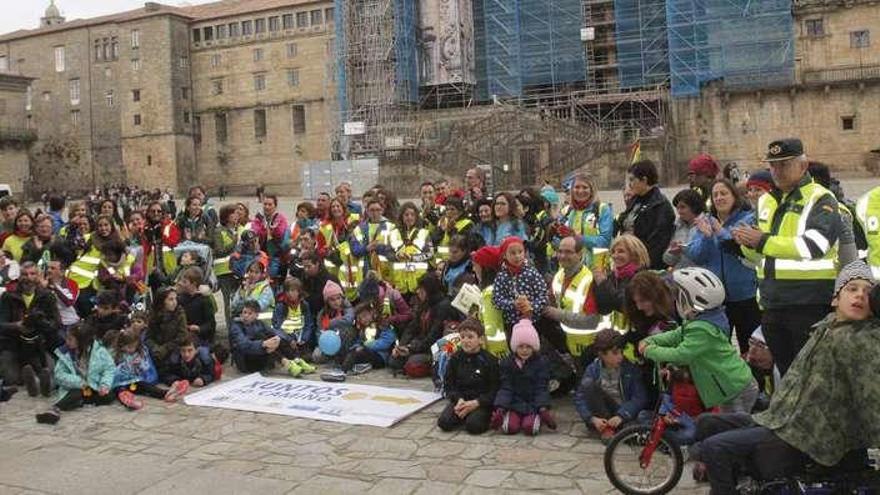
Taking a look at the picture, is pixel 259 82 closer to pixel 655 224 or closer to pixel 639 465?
pixel 655 224

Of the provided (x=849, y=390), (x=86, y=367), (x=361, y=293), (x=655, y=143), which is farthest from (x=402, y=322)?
(x=655, y=143)

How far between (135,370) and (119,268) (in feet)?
6.46

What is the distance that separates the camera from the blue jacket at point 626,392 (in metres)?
5.87

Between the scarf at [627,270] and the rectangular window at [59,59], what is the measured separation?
2607 inches

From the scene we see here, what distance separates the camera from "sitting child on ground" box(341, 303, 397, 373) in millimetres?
8469

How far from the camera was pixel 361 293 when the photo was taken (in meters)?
8.98

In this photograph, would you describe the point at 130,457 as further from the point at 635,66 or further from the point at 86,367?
the point at 635,66

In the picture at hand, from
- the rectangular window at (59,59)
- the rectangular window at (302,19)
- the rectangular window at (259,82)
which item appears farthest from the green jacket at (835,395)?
the rectangular window at (59,59)

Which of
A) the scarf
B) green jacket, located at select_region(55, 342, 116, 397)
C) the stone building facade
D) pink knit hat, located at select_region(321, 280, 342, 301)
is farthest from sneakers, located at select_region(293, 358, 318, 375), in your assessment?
the stone building facade

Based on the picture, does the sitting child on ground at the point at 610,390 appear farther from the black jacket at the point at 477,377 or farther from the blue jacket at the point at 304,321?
the blue jacket at the point at 304,321

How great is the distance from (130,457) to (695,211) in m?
4.63

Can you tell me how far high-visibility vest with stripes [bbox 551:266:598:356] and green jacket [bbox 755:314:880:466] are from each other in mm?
2932

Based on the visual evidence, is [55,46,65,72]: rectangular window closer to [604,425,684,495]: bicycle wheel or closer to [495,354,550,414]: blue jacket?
[495,354,550,414]: blue jacket

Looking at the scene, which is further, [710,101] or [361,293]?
[710,101]
